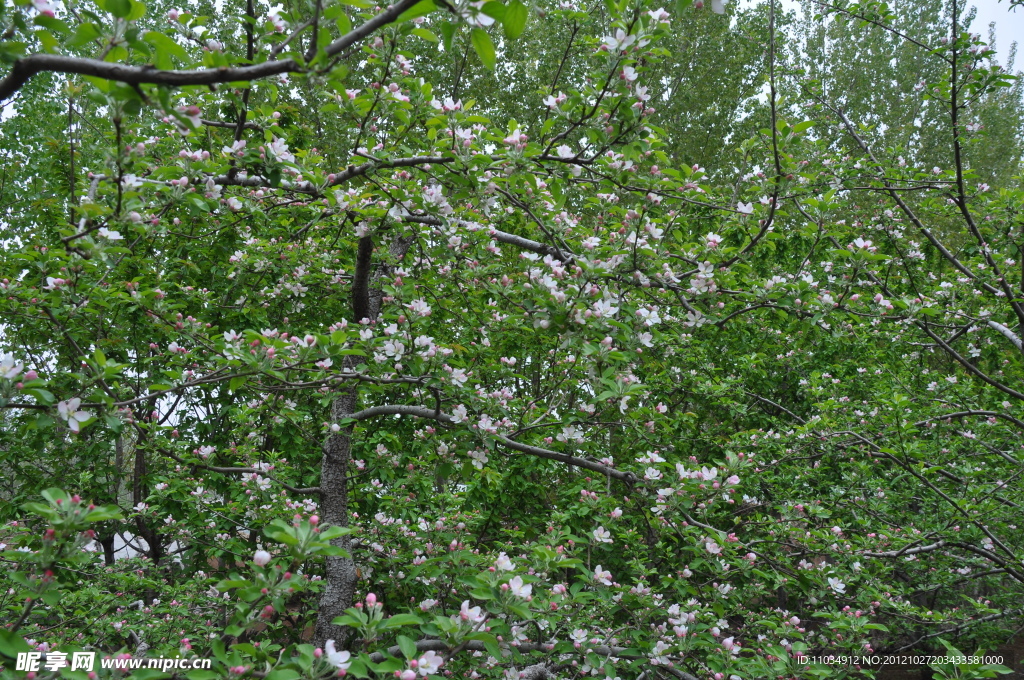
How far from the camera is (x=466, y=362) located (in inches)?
146

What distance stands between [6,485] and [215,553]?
2546 millimetres

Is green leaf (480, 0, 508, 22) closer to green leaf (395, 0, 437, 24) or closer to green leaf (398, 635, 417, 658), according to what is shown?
green leaf (395, 0, 437, 24)

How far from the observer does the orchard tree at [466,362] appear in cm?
184

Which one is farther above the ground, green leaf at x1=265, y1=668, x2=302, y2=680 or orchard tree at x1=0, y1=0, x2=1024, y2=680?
orchard tree at x1=0, y1=0, x2=1024, y2=680

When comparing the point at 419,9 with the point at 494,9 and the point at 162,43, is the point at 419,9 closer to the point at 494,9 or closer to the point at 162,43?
the point at 494,9

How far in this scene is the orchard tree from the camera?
1.84 metres

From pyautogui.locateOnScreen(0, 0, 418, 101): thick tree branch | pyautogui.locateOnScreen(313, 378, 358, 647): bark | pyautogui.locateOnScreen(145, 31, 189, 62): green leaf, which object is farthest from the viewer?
pyautogui.locateOnScreen(313, 378, 358, 647): bark

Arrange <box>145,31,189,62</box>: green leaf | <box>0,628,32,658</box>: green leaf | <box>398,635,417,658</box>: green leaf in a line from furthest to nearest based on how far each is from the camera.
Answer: <box>398,635,417,658</box>: green leaf, <box>0,628,32,658</box>: green leaf, <box>145,31,189,62</box>: green leaf

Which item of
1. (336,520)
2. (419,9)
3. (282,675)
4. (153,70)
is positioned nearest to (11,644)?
(282,675)

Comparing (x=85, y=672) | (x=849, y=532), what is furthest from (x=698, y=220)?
(x=85, y=672)

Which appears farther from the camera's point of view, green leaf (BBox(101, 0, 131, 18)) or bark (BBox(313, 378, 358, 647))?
bark (BBox(313, 378, 358, 647))

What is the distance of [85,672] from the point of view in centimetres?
174

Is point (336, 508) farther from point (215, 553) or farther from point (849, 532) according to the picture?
point (849, 532)

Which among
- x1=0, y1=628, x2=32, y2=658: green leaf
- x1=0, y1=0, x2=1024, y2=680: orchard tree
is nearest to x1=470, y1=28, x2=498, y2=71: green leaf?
x1=0, y1=0, x2=1024, y2=680: orchard tree
